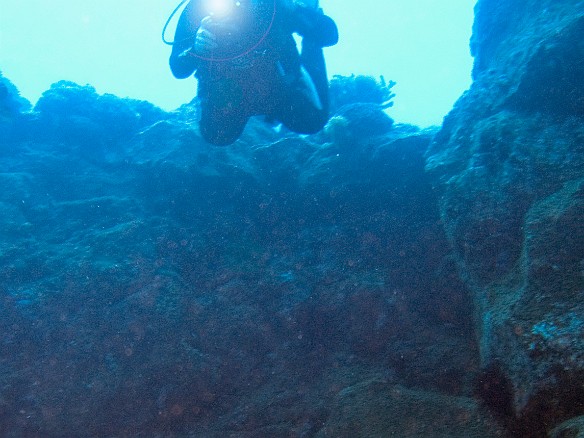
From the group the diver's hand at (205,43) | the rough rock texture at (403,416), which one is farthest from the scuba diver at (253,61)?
the rough rock texture at (403,416)

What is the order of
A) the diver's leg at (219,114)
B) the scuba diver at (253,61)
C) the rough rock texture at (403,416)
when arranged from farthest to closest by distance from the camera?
the diver's leg at (219,114) → the scuba diver at (253,61) → the rough rock texture at (403,416)

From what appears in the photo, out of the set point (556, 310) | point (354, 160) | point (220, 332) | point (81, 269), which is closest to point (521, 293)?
point (556, 310)

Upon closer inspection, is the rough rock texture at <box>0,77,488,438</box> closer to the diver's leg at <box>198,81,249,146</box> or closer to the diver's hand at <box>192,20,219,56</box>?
the diver's leg at <box>198,81,249,146</box>

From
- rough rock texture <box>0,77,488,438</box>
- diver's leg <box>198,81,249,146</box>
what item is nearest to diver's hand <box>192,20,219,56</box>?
diver's leg <box>198,81,249,146</box>

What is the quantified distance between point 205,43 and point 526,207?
3626 millimetres

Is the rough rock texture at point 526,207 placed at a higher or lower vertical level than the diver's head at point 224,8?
lower

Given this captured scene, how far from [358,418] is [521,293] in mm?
1693

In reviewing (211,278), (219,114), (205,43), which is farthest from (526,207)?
(211,278)

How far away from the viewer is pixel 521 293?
10.3ft

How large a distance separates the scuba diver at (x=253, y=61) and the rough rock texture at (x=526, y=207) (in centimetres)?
216

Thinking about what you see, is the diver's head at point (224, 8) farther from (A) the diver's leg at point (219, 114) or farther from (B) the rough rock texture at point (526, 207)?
(B) the rough rock texture at point (526, 207)

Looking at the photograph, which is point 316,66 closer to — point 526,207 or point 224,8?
point 224,8

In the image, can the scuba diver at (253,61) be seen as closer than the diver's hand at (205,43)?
No

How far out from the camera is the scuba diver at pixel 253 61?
378cm
